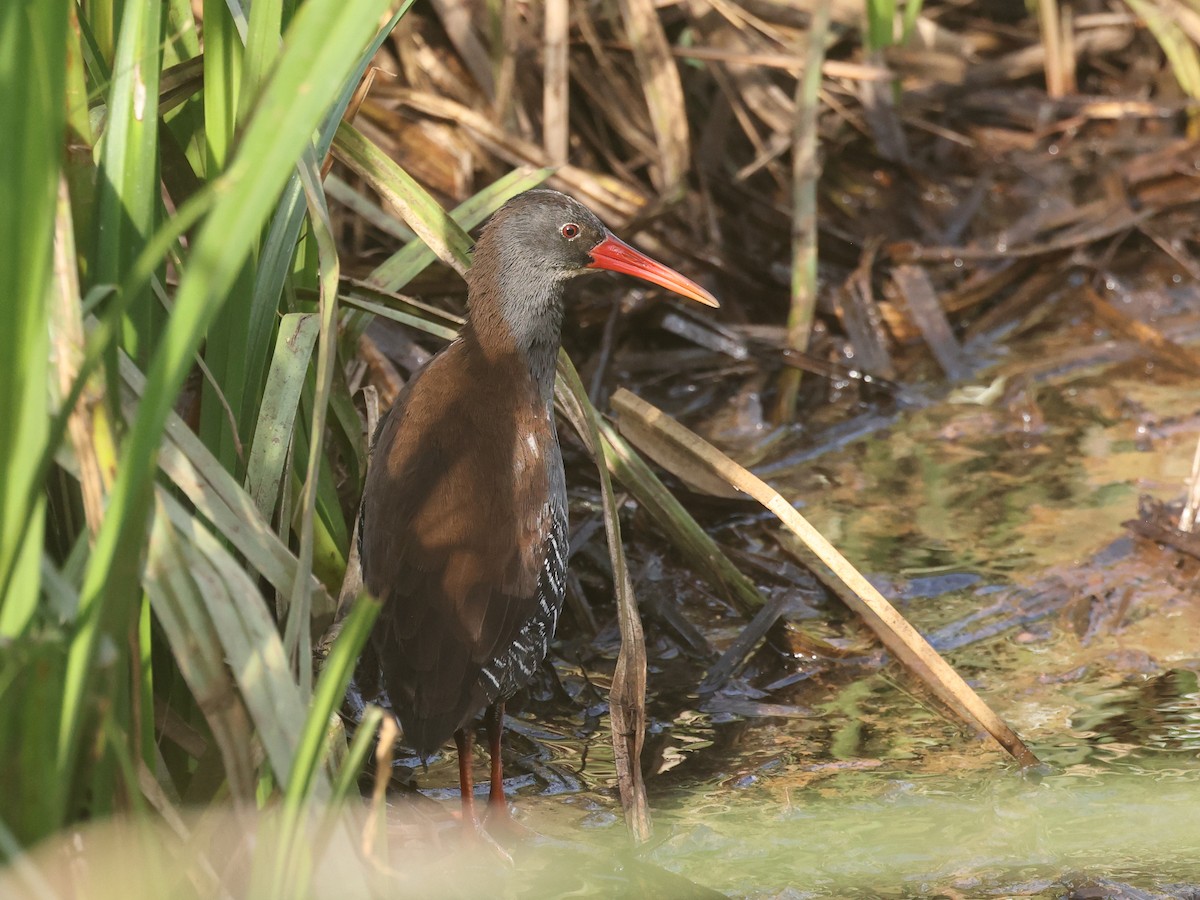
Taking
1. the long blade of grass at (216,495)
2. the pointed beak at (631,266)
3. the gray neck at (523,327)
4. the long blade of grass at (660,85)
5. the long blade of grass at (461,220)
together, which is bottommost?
the long blade of grass at (216,495)

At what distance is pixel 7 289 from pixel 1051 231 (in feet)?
13.8

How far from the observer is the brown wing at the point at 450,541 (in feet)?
8.30

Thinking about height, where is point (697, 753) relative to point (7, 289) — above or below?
below

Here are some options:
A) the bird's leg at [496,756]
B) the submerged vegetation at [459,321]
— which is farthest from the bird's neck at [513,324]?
the bird's leg at [496,756]

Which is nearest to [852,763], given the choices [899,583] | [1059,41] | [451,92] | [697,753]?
[697,753]

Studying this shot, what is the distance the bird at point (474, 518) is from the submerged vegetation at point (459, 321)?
118mm

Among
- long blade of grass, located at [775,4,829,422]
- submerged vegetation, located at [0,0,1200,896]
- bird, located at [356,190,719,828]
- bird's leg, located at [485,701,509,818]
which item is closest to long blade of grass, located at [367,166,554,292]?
submerged vegetation, located at [0,0,1200,896]

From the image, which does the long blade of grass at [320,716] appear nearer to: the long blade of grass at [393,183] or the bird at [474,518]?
the bird at [474,518]

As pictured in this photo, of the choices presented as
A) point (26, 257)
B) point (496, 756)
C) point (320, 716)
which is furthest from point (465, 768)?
point (26, 257)

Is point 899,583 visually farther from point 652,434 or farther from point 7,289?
point 7,289

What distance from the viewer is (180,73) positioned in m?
2.38

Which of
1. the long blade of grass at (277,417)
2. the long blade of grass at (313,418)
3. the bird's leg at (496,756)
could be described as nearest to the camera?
the long blade of grass at (313,418)

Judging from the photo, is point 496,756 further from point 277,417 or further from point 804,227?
point 804,227

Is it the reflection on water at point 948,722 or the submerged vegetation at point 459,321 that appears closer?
the submerged vegetation at point 459,321
